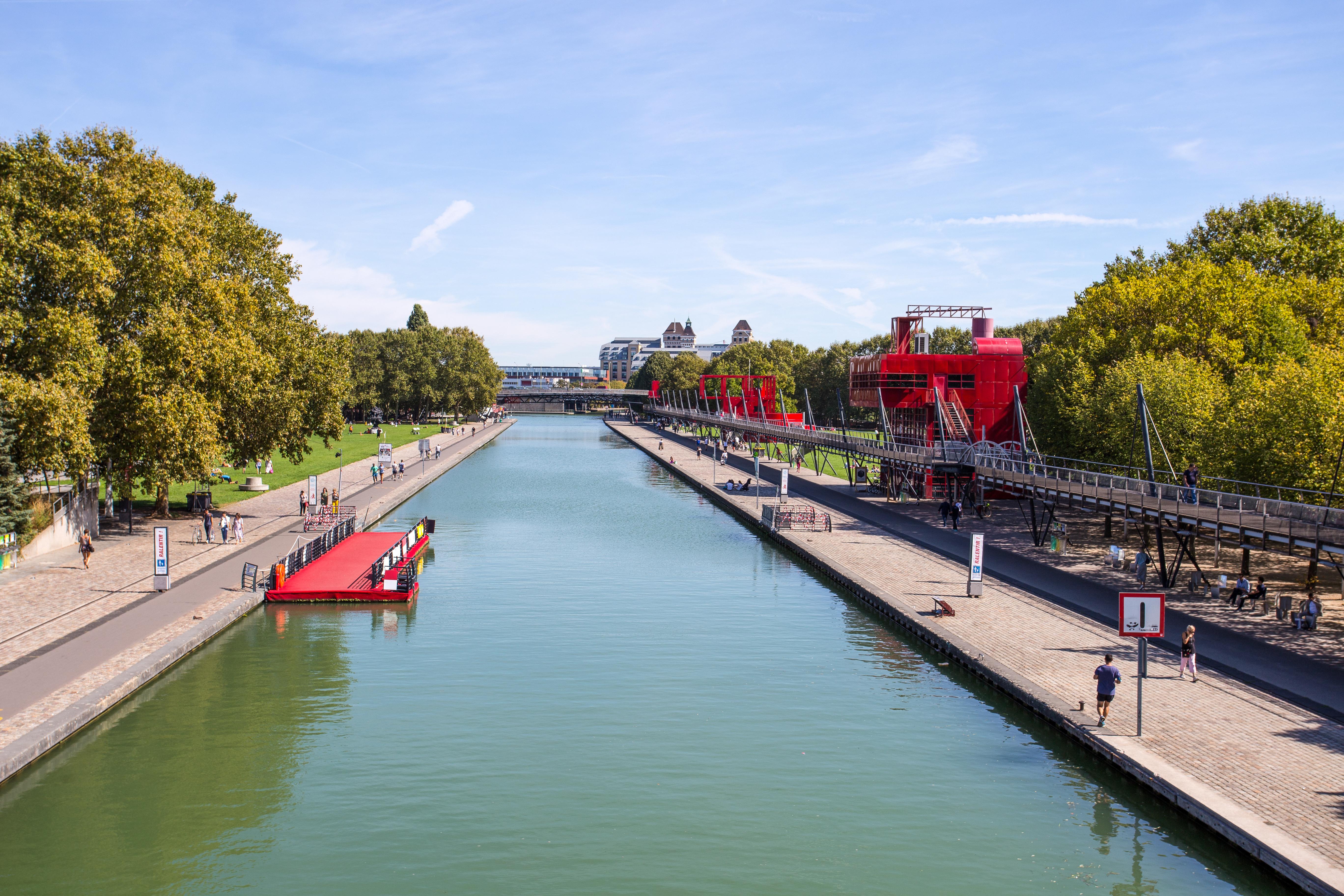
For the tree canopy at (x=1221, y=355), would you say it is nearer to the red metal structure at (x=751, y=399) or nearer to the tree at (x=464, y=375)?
the red metal structure at (x=751, y=399)

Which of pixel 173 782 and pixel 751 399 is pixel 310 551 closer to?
pixel 173 782

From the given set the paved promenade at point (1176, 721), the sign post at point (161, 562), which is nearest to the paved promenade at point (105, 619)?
the sign post at point (161, 562)

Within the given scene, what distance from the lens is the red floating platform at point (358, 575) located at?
3456 centimetres

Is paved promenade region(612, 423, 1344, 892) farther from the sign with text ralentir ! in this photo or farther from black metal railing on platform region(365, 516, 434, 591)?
black metal railing on platform region(365, 516, 434, 591)

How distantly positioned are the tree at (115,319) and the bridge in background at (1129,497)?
35.2 meters

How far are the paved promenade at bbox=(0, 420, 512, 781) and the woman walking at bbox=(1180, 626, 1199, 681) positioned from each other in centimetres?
2412

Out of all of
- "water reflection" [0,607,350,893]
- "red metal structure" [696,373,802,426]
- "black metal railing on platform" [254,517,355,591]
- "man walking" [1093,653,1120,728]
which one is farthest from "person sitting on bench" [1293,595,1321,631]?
"red metal structure" [696,373,802,426]

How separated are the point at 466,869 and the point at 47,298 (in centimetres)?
3450

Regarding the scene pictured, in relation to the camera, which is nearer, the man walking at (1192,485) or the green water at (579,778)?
the green water at (579,778)

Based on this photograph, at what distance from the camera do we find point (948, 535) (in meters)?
48.9

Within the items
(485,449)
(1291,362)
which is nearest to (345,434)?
(485,449)

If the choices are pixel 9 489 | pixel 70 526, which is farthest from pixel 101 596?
pixel 70 526

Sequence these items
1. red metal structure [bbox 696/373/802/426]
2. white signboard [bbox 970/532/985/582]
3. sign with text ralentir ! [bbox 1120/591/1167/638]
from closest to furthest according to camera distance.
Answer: sign with text ralentir ! [bbox 1120/591/1167/638], white signboard [bbox 970/532/985/582], red metal structure [bbox 696/373/802/426]

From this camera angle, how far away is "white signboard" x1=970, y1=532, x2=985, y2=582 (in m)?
32.8
